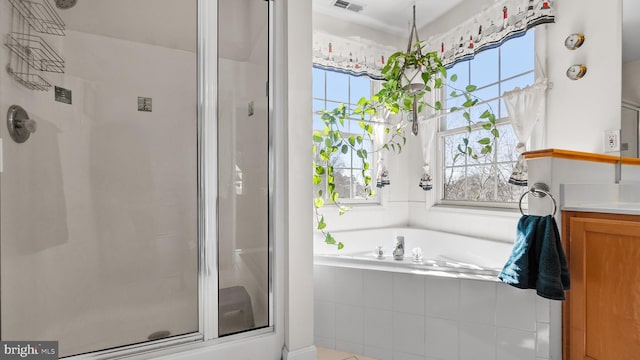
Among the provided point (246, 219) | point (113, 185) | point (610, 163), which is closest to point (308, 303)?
point (246, 219)

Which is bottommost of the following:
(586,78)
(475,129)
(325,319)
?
(325,319)

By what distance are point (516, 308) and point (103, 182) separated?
7.28 feet

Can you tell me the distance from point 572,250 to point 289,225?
131 centimetres

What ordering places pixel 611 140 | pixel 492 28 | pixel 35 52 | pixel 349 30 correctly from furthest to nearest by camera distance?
pixel 349 30
pixel 492 28
pixel 611 140
pixel 35 52

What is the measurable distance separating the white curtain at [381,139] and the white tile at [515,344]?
1.74 m

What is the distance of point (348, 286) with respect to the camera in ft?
5.81

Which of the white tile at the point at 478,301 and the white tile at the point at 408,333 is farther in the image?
the white tile at the point at 408,333

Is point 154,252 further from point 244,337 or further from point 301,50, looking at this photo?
point 301,50

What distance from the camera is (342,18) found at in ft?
9.89

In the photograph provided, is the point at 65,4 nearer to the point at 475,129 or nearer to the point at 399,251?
the point at 399,251

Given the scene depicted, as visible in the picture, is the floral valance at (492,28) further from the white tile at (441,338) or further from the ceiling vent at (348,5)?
the white tile at (441,338)

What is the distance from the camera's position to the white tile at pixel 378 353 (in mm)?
1670

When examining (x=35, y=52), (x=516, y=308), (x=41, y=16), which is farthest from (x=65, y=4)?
(x=516, y=308)

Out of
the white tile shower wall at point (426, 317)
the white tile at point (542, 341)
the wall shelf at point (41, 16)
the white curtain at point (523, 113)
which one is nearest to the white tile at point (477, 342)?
the white tile shower wall at point (426, 317)
